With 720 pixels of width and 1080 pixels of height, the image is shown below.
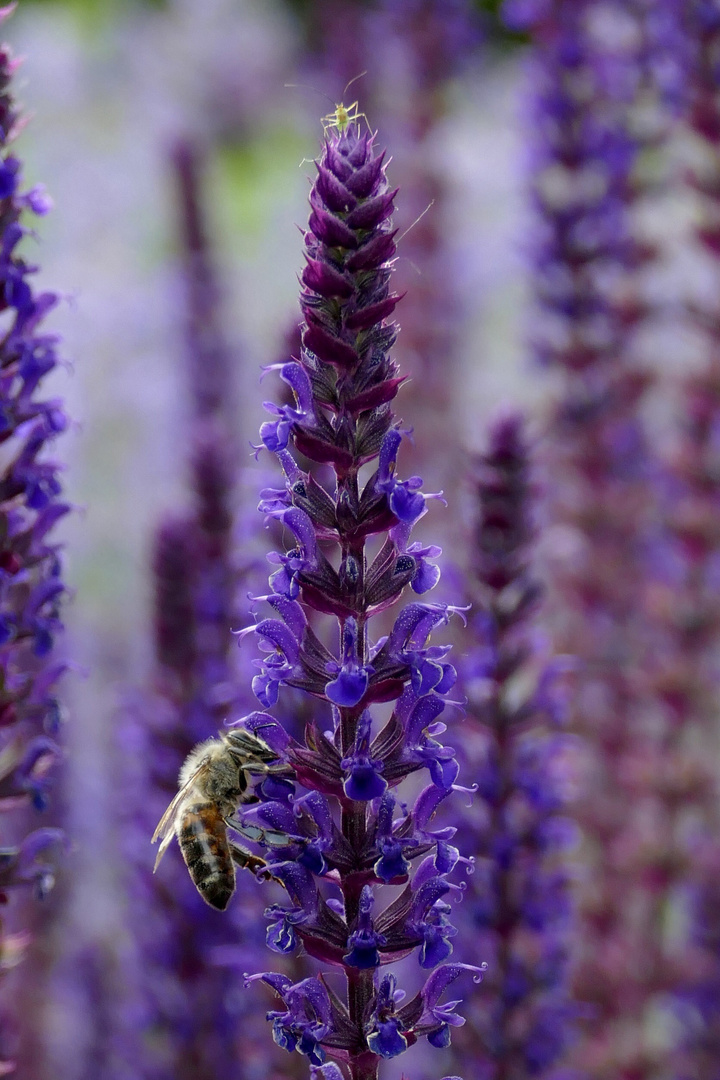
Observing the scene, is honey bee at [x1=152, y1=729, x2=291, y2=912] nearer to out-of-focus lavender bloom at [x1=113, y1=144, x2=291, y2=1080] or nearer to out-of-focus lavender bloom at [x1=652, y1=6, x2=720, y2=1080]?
out-of-focus lavender bloom at [x1=113, y1=144, x2=291, y2=1080]

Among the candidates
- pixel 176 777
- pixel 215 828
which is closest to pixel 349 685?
pixel 215 828

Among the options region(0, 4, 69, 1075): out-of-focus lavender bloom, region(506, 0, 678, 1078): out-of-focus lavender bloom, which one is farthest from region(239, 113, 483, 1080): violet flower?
region(506, 0, 678, 1078): out-of-focus lavender bloom

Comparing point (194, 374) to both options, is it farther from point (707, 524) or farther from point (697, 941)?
point (697, 941)

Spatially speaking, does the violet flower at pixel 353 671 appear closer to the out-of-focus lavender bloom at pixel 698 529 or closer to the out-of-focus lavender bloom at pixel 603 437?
the out-of-focus lavender bloom at pixel 698 529

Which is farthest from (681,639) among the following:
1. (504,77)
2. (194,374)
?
(504,77)

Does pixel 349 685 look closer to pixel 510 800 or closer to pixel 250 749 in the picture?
pixel 250 749

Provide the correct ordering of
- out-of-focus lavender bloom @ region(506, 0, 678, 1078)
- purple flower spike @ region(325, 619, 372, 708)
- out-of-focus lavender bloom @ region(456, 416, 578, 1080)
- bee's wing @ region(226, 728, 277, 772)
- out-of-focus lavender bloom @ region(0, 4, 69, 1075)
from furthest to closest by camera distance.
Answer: out-of-focus lavender bloom @ region(506, 0, 678, 1078) < out-of-focus lavender bloom @ region(456, 416, 578, 1080) < out-of-focus lavender bloom @ region(0, 4, 69, 1075) < bee's wing @ region(226, 728, 277, 772) < purple flower spike @ region(325, 619, 372, 708)
